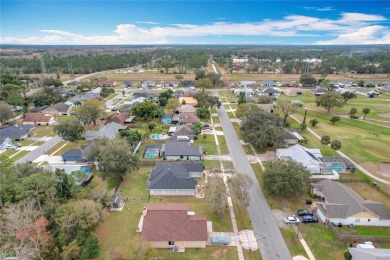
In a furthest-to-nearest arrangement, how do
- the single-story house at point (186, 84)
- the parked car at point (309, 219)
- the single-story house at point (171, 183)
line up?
1. the single-story house at point (186, 84)
2. the single-story house at point (171, 183)
3. the parked car at point (309, 219)

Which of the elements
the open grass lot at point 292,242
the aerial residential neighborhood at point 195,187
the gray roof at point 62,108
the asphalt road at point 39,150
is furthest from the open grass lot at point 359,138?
the gray roof at point 62,108

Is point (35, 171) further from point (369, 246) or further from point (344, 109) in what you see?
point (344, 109)

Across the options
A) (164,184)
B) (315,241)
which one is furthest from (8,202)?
(315,241)

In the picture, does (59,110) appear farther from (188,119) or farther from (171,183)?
(171,183)

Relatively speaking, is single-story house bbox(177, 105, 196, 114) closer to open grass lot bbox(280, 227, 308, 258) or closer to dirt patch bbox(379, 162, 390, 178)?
dirt patch bbox(379, 162, 390, 178)

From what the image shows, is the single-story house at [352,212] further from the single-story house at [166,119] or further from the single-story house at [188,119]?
the single-story house at [166,119]

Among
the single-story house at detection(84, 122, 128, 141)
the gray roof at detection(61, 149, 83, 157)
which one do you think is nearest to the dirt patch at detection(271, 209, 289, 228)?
the gray roof at detection(61, 149, 83, 157)
